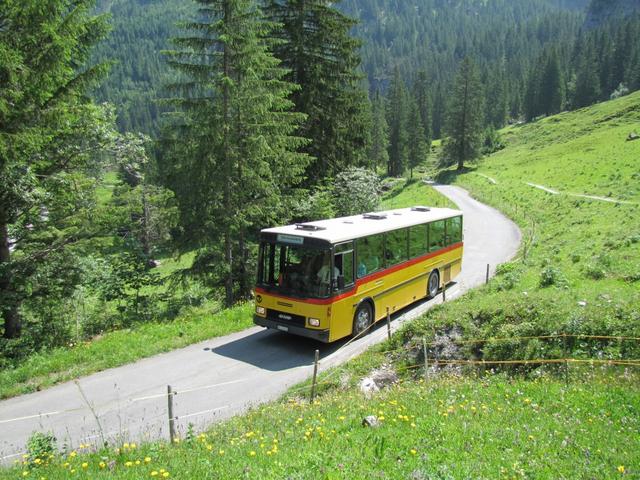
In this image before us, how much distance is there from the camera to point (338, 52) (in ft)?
81.6

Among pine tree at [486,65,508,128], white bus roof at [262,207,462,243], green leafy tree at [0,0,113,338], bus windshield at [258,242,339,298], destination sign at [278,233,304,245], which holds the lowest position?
bus windshield at [258,242,339,298]

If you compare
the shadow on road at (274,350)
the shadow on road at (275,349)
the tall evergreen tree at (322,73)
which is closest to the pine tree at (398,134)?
the tall evergreen tree at (322,73)

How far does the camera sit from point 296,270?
12555 mm

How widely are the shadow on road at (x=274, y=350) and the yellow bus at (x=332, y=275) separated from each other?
65cm

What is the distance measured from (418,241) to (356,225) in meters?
3.35

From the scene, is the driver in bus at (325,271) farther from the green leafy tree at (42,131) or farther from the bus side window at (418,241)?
the green leafy tree at (42,131)

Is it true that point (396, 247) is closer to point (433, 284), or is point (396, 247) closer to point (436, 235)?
point (436, 235)

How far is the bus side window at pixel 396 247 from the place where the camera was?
14617 mm

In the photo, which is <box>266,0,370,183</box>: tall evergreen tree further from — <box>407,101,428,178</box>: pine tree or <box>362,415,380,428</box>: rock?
<box>407,101,428,178</box>: pine tree

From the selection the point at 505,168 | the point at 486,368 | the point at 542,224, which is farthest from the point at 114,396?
the point at 505,168

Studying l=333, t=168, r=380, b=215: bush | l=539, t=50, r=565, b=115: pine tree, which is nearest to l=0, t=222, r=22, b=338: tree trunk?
l=333, t=168, r=380, b=215: bush

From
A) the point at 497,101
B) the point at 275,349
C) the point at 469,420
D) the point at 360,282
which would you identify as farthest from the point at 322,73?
the point at 497,101

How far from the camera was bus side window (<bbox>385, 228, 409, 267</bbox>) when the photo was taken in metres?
14.6

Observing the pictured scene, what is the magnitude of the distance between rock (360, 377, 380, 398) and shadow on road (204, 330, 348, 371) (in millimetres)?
1820
